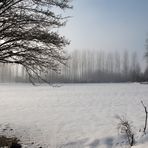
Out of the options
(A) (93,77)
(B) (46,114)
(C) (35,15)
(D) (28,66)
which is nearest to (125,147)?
(D) (28,66)

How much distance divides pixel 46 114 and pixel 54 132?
5097 mm

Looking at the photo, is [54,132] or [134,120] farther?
[134,120]

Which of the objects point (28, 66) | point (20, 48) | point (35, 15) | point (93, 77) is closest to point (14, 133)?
point (28, 66)

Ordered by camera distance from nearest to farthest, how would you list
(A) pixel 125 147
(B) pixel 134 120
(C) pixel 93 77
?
1. (A) pixel 125 147
2. (B) pixel 134 120
3. (C) pixel 93 77

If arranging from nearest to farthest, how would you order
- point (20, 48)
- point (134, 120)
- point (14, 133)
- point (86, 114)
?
point (20, 48)
point (14, 133)
point (134, 120)
point (86, 114)

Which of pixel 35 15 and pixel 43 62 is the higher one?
pixel 35 15

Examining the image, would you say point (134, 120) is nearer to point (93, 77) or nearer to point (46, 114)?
point (46, 114)

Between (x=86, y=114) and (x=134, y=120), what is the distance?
400 cm

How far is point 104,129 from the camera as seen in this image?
1263 centimetres

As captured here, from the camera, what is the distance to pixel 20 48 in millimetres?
10023

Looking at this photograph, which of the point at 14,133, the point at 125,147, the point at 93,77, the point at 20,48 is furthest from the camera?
the point at 93,77

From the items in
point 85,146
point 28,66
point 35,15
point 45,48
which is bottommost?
point 85,146

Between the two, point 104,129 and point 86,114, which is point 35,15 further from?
point 86,114

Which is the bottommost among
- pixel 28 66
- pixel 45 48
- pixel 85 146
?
pixel 85 146
